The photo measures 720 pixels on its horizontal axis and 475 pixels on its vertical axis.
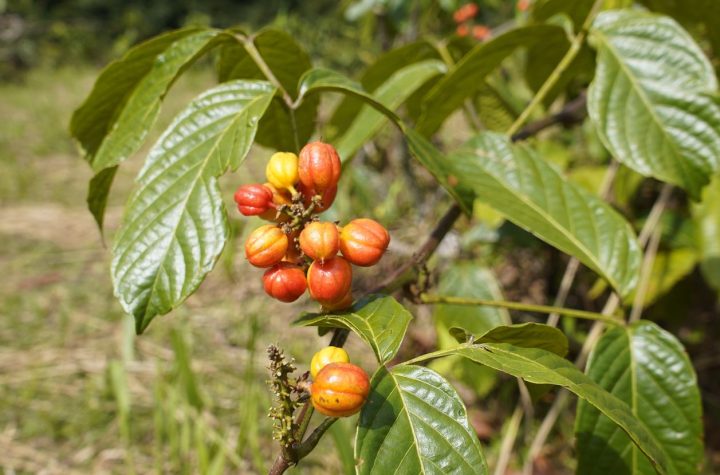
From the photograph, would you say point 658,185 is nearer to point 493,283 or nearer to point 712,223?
point 712,223

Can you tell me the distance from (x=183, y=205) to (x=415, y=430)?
0.36 m

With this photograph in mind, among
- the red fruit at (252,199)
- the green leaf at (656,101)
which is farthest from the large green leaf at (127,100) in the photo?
the green leaf at (656,101)

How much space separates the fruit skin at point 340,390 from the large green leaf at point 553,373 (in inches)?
3.7

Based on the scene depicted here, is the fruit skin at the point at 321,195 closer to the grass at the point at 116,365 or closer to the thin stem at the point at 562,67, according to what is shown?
the thin stem at the point at 562,67

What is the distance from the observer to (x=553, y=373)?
1.92 feet

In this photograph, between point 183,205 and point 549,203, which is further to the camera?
point 549,203

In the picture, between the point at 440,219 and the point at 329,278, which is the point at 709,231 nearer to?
the point at 440,219

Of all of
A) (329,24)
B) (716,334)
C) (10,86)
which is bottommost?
(10,86)

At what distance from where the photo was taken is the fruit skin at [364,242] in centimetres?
63

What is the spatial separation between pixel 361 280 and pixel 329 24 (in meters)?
4.28

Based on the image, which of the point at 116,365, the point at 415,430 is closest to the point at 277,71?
the point at 415,430

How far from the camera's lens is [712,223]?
1.60m

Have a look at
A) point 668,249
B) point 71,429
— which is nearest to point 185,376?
point 71,429

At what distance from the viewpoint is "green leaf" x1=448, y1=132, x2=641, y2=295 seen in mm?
988
